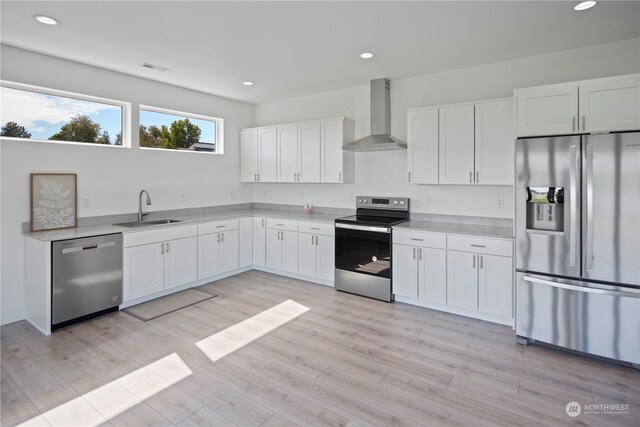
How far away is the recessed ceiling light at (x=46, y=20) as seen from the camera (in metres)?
2.80

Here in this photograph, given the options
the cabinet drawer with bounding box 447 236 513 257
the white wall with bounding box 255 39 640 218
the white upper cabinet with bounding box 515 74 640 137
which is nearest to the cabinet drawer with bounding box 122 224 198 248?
the white wall with bounding box 255 39 640 218

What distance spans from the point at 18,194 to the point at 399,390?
3956 millimetres

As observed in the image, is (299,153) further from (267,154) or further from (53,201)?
(53,201)

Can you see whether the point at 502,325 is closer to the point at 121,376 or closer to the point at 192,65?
the point at 121,376

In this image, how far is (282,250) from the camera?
5.13 m

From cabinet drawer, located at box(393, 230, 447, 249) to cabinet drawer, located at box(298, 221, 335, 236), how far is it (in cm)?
93

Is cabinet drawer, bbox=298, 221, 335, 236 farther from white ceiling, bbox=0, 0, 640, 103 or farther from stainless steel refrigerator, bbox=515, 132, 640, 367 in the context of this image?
stainless steel refrigerator, bbox=515, 132, 640, 367

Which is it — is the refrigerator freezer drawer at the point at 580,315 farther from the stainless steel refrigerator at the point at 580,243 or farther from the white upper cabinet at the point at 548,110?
the white upper cabinet at the point at 548,110

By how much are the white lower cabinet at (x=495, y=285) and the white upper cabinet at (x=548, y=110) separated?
4.01ft

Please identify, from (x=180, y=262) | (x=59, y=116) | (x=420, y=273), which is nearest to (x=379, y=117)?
(x=420, y=273)

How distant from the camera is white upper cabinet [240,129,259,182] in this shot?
18.9 feet

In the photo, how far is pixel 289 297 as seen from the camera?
170 inches

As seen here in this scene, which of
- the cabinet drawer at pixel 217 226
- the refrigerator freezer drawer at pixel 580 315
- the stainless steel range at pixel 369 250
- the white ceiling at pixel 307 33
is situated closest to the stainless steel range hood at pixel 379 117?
the white ceiling at pixel 307 33

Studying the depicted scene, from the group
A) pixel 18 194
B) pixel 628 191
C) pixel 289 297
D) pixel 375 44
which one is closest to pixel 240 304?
pixel 289 297
